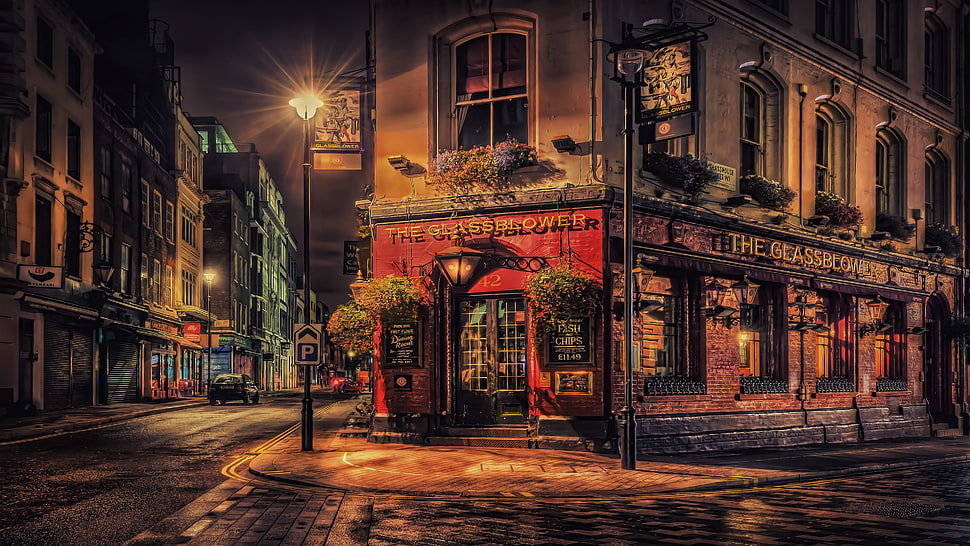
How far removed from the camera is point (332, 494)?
12000 mm

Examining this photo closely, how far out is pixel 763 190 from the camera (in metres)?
20.6

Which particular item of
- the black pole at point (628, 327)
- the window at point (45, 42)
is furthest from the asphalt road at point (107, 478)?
the window at point (45, 42)

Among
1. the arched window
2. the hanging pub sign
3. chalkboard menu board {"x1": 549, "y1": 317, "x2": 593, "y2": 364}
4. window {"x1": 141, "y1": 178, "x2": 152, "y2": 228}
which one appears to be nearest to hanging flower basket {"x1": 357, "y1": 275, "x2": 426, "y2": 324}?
chalkboard menu board {"x1": 549, "y1": 317, "x2": 593, "y2": 364}

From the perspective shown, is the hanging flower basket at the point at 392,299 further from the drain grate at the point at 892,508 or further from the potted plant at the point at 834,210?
the potted plant at the point at 834,210

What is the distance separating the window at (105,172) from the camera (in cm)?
3762

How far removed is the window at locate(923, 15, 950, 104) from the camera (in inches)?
1126

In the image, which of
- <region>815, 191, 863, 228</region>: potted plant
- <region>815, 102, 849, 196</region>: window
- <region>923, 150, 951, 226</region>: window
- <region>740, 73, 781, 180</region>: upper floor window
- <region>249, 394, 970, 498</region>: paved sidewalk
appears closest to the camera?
<region>249, 394, 970, 498</region>: paved sidewalk

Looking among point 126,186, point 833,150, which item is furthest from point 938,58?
point 126,186

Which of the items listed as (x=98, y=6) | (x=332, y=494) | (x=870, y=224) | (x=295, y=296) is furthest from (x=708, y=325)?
(x=295, y=296)

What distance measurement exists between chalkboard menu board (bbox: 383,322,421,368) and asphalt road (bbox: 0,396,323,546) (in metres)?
3.37

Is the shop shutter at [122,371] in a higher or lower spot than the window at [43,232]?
lower

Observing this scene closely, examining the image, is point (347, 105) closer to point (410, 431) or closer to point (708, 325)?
point (410, 431)

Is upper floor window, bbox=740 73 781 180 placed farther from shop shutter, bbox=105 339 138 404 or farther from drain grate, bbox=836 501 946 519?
shop shutter, bbox=105 339 138 404

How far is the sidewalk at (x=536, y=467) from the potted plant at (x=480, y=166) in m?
5.04
